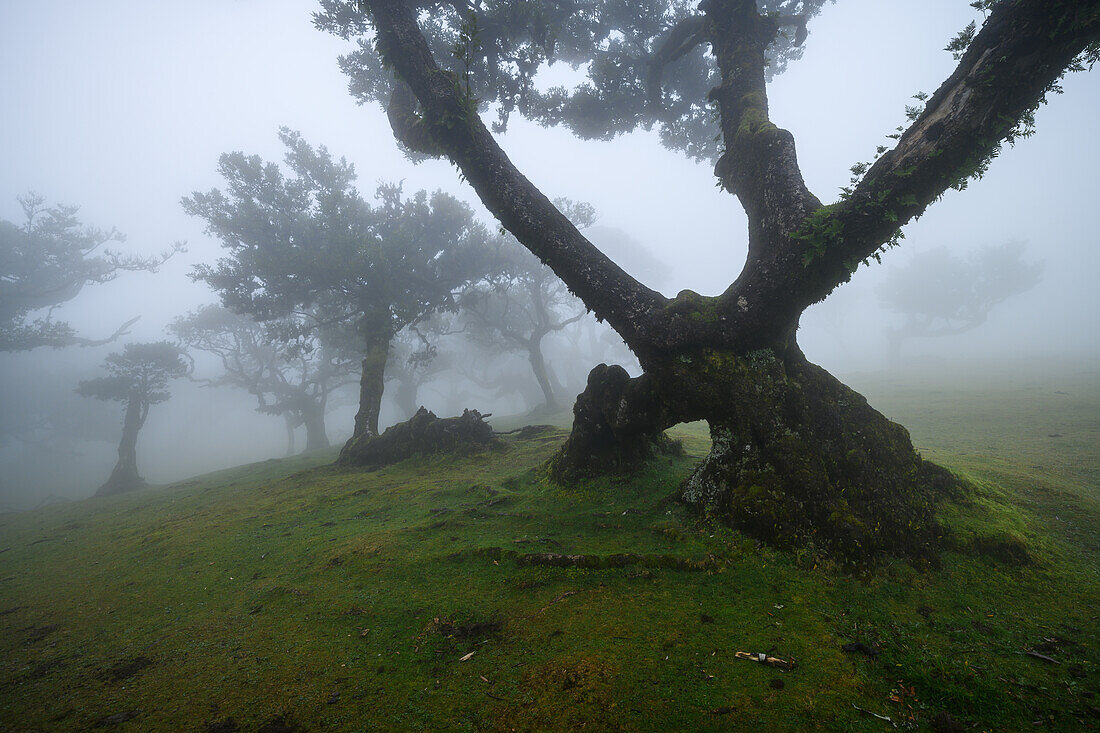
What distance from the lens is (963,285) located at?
146ft

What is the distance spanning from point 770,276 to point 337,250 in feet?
55.4

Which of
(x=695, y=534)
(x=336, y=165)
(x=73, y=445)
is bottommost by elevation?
(x=695, y=534)

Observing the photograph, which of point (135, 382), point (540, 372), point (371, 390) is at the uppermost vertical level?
point (135, 382)

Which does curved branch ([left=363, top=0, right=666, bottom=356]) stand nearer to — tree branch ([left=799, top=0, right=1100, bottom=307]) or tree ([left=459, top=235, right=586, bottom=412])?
tree branch ([left=799, top=0, right=1100, bottom=307])

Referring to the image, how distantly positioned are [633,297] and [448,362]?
116 feet

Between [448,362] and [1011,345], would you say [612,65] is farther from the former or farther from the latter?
[1011,345]

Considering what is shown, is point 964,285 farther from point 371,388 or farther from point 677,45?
point 371,388

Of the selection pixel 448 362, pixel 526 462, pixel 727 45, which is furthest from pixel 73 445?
pixel 727 45

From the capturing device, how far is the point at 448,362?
3972cm

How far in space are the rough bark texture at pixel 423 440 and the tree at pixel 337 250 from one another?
5.28ft

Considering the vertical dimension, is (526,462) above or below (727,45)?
below

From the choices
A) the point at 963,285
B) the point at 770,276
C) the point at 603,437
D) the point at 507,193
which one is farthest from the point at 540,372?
the point at 963,285

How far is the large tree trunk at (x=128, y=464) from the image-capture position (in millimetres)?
20203

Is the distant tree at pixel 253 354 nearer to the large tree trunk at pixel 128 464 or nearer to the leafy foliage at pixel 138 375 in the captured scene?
the leafy foliage at pixel 138 375
